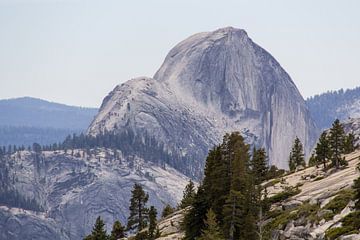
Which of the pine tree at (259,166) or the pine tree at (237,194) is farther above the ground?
the pine tree at (259,166)

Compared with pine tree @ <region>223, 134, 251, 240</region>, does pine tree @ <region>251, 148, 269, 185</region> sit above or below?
above

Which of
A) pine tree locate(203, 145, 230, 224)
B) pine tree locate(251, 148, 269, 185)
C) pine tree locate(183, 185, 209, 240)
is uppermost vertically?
pine tree locate(251, 148, 269, 185)

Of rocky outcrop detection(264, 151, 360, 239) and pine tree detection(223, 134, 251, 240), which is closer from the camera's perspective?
rocky outcrop detection(264, 151, 360, 239)

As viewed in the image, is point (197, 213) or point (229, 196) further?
point (197, 213)

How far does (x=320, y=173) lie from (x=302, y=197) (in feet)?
43.9

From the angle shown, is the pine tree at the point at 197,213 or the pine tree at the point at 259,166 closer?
the pine tree at the point at 197,213

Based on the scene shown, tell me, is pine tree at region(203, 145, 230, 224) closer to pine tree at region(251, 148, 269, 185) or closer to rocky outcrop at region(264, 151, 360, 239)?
rocky outcrop at region(264, 151, 360, 239)

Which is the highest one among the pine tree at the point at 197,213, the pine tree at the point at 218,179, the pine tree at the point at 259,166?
the pine tree at the point at 259,166

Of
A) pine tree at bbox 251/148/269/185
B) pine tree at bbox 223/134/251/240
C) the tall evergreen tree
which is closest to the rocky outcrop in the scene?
pine tree at bbox 251/148/269/185

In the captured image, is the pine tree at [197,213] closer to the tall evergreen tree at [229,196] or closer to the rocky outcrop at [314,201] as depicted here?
the tall evergreen tree at [229,196]

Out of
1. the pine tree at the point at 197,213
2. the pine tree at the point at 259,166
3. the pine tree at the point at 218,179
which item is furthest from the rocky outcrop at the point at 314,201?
the pine tree at the point at 197,213

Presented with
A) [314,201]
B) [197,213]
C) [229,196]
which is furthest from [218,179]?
[314,201]

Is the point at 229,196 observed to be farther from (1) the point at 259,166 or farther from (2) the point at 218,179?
(1) the point at 259,166

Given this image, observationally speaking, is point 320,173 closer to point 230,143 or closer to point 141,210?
point 230,143
